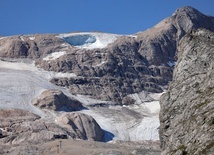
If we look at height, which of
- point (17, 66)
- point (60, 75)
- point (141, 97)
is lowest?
point (141, 97)

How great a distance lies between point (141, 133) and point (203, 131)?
108m

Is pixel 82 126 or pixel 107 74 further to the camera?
pixel 107 74

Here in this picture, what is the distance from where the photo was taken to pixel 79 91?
560 ft

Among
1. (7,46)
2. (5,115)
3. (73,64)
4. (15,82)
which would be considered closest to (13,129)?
(5,115)

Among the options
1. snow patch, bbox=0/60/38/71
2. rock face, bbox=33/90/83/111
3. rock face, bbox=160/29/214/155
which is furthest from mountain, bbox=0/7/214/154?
rock face, bbox=160/29/214/155

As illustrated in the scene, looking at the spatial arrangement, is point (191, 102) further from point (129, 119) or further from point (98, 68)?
point (98, 68)

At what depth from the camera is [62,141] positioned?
4001 inches

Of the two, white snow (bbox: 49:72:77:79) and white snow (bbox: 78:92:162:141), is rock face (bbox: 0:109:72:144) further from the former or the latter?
white snow (bbox: 49:72:77:79)

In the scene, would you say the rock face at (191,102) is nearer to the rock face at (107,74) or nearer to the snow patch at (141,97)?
the rock face at (107,74)

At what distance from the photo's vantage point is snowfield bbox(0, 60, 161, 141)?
134 meters

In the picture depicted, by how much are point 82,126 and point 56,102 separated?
21.3m

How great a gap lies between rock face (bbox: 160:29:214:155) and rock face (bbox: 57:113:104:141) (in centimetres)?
9555

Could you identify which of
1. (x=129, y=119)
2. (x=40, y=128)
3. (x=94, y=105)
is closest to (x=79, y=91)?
(x=94, y=105)

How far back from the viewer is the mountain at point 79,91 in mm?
128875
